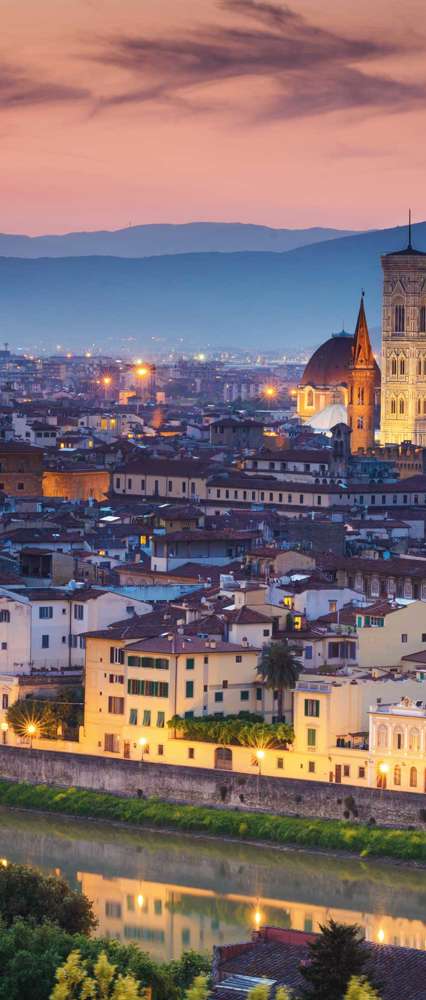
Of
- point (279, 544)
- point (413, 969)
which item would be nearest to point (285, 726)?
point (413, 969)

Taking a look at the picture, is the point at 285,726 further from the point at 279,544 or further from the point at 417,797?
the point at 279,544

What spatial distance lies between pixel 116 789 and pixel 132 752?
599mm

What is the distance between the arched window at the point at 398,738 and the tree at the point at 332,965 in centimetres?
1116

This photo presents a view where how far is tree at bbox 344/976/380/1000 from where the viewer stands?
16.1 meters

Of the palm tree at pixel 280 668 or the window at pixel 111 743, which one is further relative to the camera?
the window at pixel 111 743

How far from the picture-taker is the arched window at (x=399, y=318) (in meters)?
90.1

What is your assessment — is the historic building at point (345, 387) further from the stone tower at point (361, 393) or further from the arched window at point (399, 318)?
the arched window at point (399, 318)

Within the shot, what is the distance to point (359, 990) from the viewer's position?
16.3m

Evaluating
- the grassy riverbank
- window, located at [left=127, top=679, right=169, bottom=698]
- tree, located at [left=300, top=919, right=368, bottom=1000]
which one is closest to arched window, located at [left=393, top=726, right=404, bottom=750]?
the grassy riverbank

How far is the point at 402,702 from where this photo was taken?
30.5 metres

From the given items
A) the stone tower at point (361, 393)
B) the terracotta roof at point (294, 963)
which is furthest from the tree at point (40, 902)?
the stone tower at point (361, 393)

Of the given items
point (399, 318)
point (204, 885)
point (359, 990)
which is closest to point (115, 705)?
point (204, 885)

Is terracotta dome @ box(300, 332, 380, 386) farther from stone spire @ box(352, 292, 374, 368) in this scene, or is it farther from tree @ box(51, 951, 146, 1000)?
tree @ box(51, 951, 146, 1000)

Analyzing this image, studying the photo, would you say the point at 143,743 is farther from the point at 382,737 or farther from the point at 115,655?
the point at 382,737
